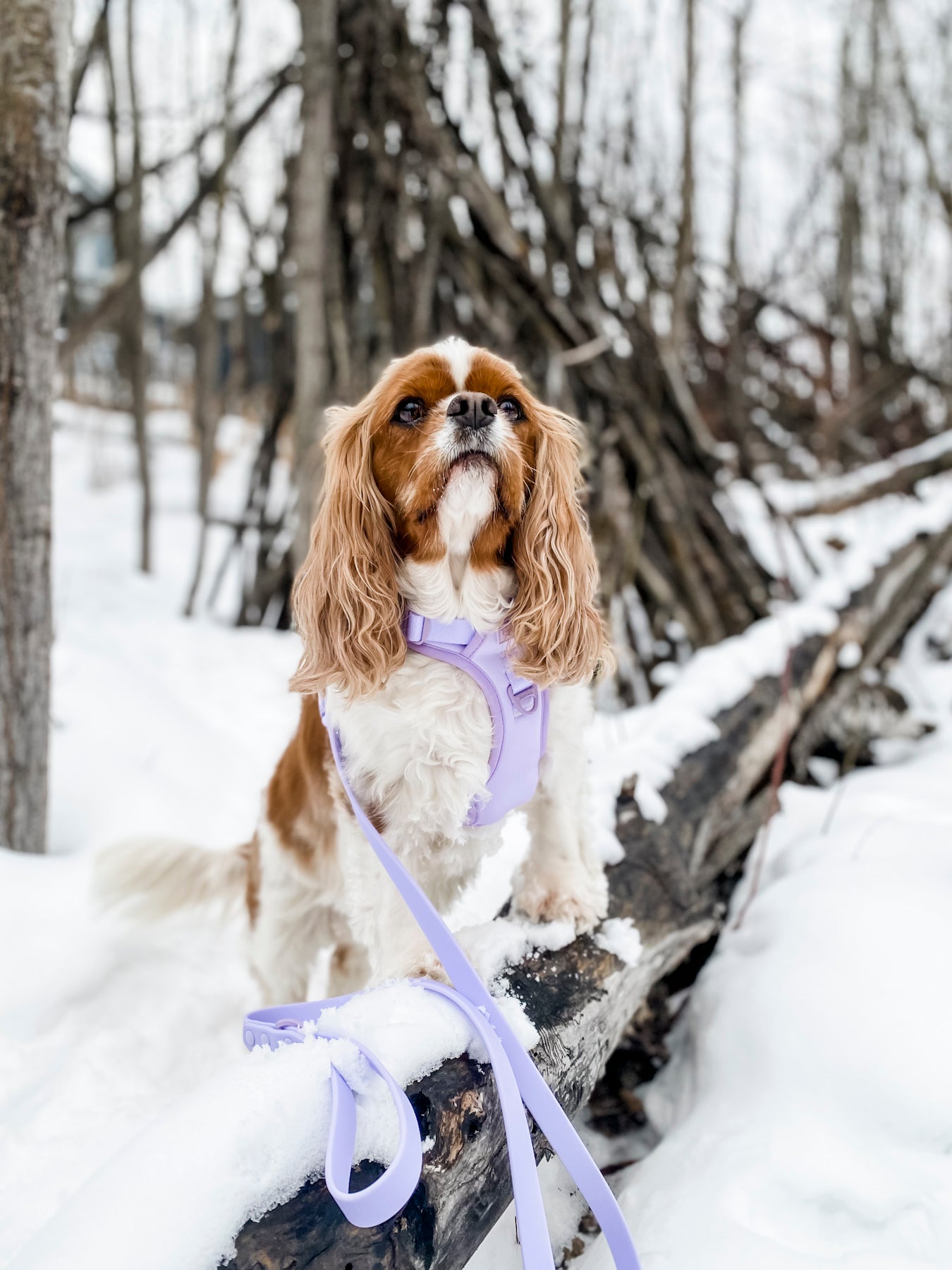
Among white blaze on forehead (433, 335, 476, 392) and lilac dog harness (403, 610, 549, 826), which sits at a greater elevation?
white blaze on forehead (433, 335, 476, 392)

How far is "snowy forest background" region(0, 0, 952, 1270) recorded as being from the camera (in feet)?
4.28

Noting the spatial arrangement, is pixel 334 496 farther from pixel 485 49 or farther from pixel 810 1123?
pixel 485 49

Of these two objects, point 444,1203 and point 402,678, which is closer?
point 444,1203

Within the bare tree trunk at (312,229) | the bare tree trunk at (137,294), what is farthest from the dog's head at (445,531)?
the bare tree trunk at (137,294)

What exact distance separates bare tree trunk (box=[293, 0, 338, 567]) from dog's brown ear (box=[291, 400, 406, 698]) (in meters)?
2.29

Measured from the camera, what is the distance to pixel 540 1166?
1529mm

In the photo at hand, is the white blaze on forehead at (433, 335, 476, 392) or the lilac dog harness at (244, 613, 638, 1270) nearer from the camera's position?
the lilac dog harness at (244, 613, 638, 1270)

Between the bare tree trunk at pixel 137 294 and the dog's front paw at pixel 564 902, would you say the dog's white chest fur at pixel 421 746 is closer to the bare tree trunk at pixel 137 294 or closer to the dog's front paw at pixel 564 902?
the dog's front paw at pixel 564 902

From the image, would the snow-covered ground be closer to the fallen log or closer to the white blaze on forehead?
the fallen log

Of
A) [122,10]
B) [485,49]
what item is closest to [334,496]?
[485,49]

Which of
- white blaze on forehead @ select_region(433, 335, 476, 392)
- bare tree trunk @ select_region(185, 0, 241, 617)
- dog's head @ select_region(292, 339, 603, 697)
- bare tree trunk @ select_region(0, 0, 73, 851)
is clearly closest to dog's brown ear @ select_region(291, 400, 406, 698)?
dog's head @ select_region(292, 339, 603, 697)

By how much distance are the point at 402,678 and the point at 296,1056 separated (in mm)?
647

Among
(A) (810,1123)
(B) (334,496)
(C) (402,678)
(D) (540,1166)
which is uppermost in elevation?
→ (B) (334,496)

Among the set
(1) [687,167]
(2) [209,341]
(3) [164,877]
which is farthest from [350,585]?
(1) [687,167]
